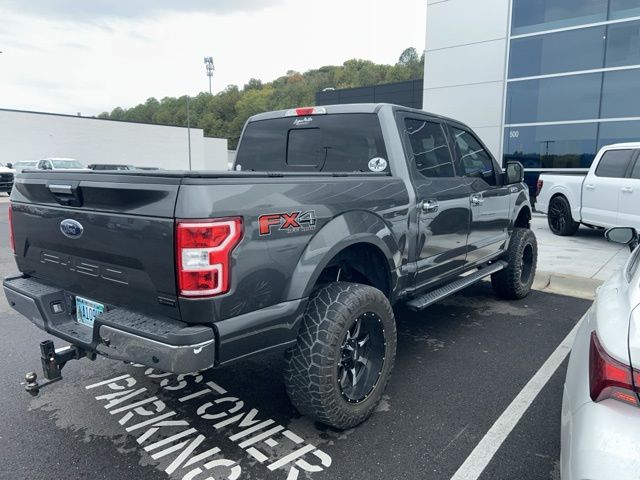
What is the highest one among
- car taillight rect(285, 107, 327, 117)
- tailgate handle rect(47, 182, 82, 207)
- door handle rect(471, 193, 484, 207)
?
car taillight rect(285, 107, 327, 117)

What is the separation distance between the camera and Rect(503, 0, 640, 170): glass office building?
12188 mm

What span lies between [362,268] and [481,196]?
1.75m

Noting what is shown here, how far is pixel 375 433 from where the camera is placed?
108 inches

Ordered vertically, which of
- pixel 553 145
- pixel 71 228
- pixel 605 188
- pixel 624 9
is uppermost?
pixel 624 9

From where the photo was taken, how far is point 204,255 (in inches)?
81.0

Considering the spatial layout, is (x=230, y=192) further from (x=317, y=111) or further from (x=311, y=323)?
(x=317, y=111)

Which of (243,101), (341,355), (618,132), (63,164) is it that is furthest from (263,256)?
(243,101)

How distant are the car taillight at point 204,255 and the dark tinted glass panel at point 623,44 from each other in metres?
13.8

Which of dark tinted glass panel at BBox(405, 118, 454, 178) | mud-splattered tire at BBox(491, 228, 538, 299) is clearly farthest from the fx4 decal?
mud-splattered tire at BBox(491, 228, 538, 299)

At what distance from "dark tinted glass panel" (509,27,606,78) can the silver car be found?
13.6 meters

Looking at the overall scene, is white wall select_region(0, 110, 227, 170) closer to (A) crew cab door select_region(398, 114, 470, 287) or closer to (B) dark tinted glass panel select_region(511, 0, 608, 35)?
(B) dark tinted glass panel select_region(511, 0, 608, 35)

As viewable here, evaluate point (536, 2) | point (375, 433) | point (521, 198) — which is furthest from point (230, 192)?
point (536, 2)

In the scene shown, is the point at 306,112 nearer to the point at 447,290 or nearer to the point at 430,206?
the point at 430,206

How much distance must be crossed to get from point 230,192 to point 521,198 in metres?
4.24
